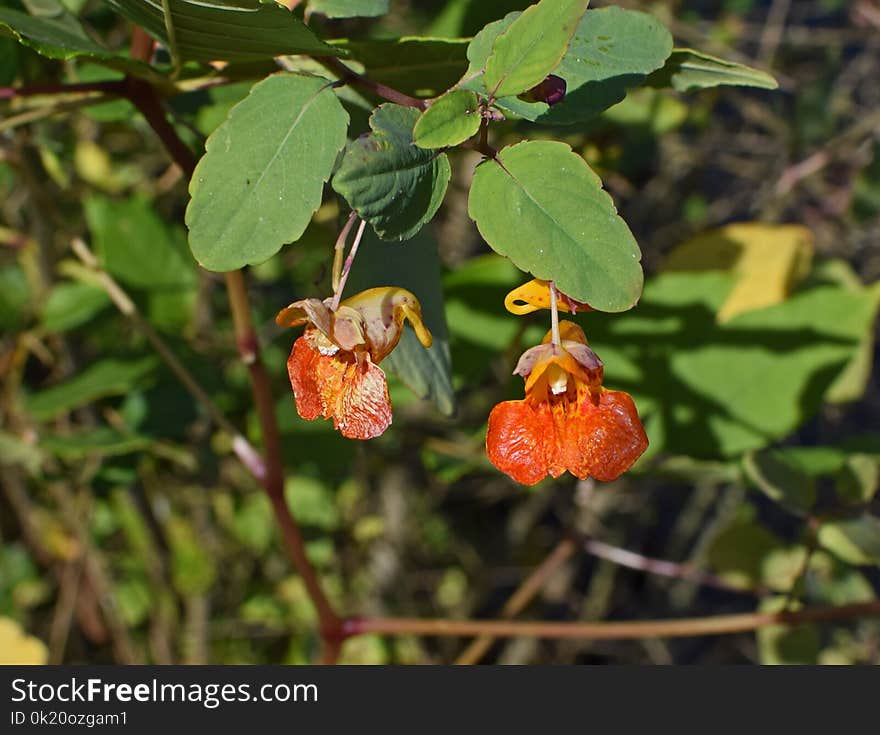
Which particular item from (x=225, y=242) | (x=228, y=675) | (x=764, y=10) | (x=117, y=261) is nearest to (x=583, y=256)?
(x=225, y=242)

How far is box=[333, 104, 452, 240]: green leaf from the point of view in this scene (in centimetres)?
59

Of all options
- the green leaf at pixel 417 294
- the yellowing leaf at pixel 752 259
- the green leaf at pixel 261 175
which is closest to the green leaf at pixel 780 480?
the yellowing leaf at pixel 752 259

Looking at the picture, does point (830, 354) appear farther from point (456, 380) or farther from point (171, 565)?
point (171, 565)

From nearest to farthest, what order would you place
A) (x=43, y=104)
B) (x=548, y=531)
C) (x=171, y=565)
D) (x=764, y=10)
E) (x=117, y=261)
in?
(x=43, y=104)
(x=117, y=261)
(x=171, y=565)
(x=548, y=531)
(x=764, y=10)

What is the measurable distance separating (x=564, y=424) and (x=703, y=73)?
1.01 feet

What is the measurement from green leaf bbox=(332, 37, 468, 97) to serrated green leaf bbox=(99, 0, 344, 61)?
85 mm

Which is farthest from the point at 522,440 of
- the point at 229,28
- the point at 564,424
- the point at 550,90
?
the point at 229,28

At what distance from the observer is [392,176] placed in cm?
61

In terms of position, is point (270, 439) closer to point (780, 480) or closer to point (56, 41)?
point (56, 41)

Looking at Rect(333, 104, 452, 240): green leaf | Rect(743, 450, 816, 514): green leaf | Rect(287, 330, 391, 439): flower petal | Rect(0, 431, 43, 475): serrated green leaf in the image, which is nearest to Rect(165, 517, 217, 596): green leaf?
Rect(0, 431, 43, 475): serrated green leaf

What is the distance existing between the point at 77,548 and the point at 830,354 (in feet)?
5.36

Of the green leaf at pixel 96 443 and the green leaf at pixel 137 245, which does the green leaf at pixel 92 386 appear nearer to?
the green leaf at pixel 96 443

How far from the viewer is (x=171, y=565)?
2.27m

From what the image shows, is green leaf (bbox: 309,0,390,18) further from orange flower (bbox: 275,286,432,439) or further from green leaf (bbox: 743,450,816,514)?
green leaf (bbox: 743,450,816,514)
